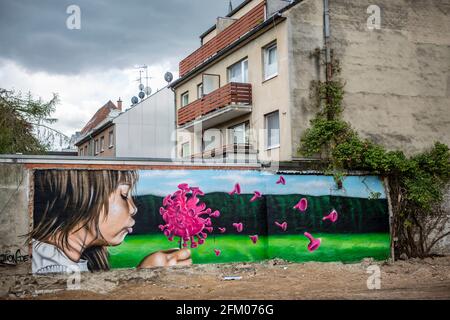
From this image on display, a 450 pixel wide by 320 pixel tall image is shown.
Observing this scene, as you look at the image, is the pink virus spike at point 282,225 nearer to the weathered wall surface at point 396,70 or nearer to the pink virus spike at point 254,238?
the pink virus spike at point 254,238

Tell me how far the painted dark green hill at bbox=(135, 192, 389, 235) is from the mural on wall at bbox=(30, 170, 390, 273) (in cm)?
3

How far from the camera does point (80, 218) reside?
1491 centimetres

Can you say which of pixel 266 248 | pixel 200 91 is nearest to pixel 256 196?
pixel 266 248

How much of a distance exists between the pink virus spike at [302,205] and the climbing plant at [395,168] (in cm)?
138

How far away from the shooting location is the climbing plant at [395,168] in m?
18.2

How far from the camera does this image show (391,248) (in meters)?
18.1

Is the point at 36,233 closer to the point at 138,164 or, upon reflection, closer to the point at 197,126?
the point at 138,164

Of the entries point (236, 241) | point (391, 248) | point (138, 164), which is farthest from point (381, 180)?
point (138, 164)

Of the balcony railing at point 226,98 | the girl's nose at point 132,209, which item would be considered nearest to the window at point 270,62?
the balcony railing at point 226,98

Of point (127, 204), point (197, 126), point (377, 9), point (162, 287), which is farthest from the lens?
point (197, 126)

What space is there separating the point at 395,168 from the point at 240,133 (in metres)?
6.98

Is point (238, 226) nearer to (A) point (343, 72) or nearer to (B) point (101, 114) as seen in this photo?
(A) point (343, 72)

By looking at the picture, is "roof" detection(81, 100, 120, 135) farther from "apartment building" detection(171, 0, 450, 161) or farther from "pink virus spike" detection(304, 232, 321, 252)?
"pink virus spike" detection(304, 232, 321, 252)

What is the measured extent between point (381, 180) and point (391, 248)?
7.52 feet
